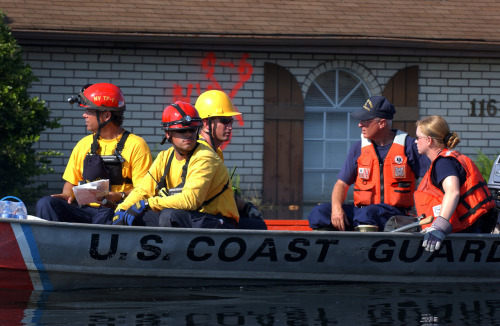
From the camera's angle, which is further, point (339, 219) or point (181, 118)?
point (339, 219)

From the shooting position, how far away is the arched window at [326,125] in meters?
16.7

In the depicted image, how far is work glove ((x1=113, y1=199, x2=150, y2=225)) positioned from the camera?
7.84 meters

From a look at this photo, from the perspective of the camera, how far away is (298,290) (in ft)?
26.8

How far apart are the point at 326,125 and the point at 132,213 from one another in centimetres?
923

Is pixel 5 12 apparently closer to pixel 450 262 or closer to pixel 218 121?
pixel 218 121

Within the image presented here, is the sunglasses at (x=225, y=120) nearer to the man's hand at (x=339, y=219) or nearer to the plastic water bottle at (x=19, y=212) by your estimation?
the man's hand at (x=339, y=219)

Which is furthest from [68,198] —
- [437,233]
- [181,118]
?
[437,233]

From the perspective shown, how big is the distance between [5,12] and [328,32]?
202 inches

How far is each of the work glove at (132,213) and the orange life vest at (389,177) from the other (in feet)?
6.56

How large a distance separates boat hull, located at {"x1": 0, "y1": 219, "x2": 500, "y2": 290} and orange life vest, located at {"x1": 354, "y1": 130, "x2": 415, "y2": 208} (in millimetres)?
571

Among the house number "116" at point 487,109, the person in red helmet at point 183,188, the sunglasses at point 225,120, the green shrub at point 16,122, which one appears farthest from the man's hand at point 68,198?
the house number "116" at point 487,109

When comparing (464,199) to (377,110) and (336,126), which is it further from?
(336,126)

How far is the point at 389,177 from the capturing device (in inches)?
336

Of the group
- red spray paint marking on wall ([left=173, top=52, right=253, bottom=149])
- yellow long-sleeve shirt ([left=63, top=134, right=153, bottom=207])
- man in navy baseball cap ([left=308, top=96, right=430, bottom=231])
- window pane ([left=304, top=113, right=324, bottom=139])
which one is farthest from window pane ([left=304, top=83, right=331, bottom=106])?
yellow long-sleeve shirt ([left=63, top=134, right=153, bottom=207])
